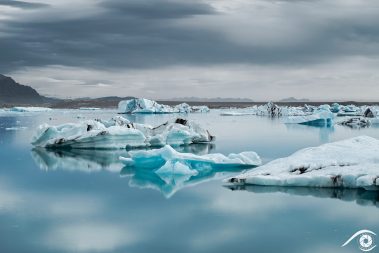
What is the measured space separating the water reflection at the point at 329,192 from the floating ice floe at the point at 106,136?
661cm

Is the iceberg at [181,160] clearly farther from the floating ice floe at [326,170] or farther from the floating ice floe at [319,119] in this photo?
the floating ice floe at [319,119]

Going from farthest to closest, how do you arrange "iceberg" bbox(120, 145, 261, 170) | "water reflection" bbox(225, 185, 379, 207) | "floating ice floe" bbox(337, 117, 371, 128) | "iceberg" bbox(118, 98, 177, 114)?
"iceberg" bbox(118, 98, 177, 114)
"floating ice floe" bbox(337, 117, 371, 128)
"iceberg" bbox(120, 145, 261, 170)
"water reflection" bbox(225, 185, 379, 207)

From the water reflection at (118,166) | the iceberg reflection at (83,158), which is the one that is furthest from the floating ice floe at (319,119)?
the iceberg reflection at (83,158)

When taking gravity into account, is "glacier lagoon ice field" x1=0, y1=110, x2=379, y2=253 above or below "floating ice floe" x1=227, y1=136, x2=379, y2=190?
below

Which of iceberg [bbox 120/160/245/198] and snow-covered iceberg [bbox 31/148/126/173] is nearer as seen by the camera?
iceberg [bbox 120/160/245/198]

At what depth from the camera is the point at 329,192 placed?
26.2 feet

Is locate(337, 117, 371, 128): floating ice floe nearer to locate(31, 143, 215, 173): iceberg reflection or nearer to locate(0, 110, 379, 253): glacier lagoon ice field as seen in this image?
locate(31, 143, 215, 173): iceberg reflection

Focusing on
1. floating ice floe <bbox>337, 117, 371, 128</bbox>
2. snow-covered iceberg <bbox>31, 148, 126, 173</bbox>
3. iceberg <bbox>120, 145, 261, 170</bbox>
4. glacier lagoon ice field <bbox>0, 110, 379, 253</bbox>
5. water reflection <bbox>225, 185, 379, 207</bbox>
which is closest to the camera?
glacier lagoon ice field <bbox>0, 110, 379, 253</bbox>

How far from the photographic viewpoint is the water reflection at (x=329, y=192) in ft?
24.7

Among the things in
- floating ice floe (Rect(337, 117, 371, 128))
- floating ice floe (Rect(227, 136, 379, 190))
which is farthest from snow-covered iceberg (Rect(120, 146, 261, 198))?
floating ice floe (Rect(337, 117, 371, 128))

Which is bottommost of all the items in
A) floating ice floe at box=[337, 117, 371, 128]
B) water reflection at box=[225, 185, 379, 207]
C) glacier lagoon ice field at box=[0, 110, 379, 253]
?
glacier lagoon ice field at box=[0, 110, 379, 253]

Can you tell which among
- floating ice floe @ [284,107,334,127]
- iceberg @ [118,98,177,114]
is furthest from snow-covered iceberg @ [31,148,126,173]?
iceberg @ [118,98,177,114]

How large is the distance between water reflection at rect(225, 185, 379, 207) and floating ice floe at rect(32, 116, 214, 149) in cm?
661

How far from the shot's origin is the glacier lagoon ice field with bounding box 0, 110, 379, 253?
547 centimetres
